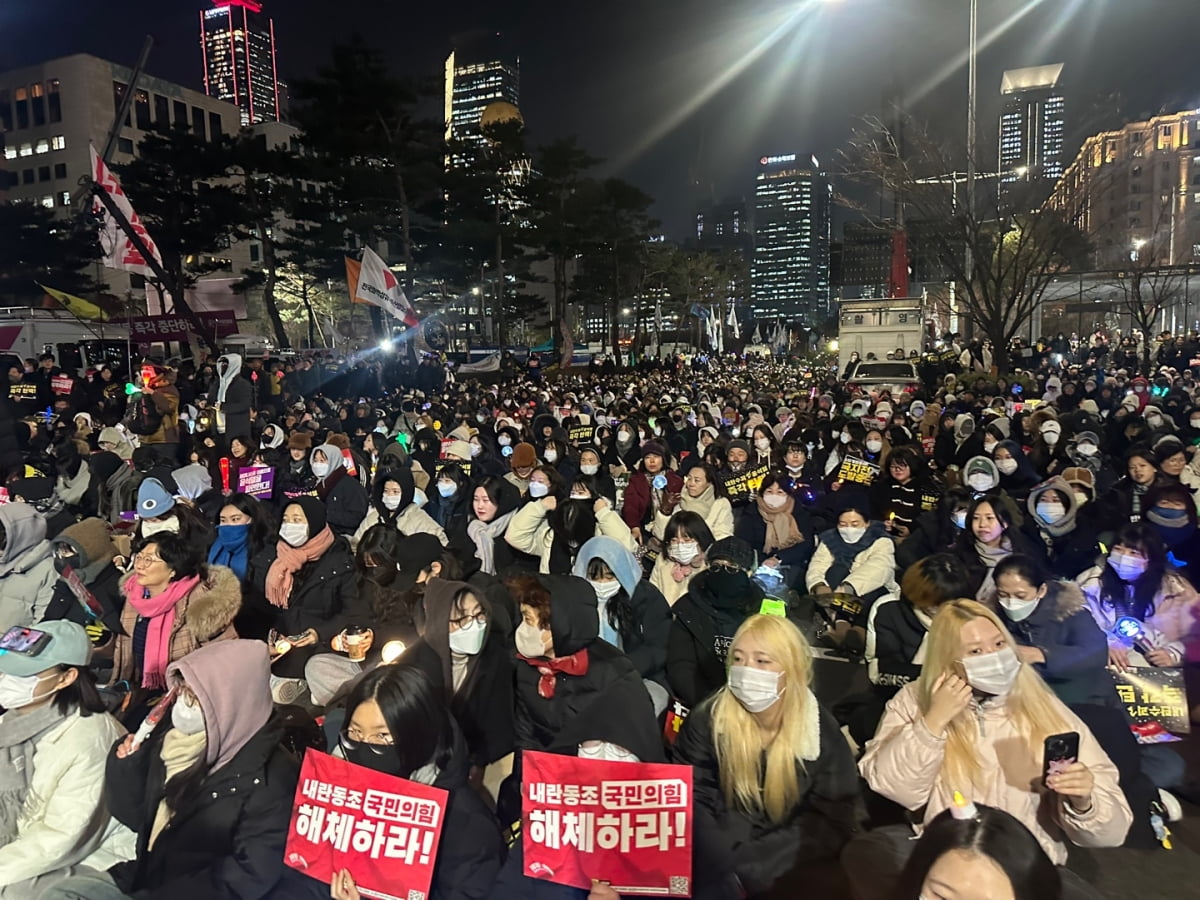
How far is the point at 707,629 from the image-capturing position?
13.8 ft

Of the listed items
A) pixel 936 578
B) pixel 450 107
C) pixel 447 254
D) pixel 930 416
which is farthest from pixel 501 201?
pixel 450 107

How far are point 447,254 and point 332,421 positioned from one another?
23.0m

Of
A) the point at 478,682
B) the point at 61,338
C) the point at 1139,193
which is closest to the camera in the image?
the point at 478,682

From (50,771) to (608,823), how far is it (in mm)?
2111

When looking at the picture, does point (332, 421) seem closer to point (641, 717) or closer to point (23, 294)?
point (641, 717)

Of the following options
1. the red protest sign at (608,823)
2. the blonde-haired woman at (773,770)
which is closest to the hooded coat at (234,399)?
the red protest sign at (608,823)

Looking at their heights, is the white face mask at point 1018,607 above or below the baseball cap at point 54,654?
below

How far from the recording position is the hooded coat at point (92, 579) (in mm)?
5016

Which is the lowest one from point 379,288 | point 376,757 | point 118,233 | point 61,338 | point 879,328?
point 376,757

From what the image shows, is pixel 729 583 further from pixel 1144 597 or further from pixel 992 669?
pixel 1144 597

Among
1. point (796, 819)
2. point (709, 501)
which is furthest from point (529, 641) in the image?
point (709, 501)

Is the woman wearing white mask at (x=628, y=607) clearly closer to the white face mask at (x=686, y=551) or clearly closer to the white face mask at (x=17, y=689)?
the white face mask at (x=686, y=551)

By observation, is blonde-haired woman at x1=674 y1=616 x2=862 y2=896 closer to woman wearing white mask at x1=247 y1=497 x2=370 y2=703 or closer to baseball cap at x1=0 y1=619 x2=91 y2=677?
baseball cap at x1=0 y1=619 x2=91 y2=677

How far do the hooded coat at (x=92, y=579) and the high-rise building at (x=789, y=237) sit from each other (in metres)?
185
